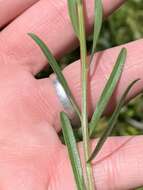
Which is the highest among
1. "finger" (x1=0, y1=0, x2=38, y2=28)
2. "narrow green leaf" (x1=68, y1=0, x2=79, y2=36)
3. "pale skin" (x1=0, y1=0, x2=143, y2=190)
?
"narrow green leaf" (x1=68, y1=0, x2=79, y2=36)

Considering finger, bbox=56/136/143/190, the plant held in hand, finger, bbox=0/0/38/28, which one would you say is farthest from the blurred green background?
the plant held in hand

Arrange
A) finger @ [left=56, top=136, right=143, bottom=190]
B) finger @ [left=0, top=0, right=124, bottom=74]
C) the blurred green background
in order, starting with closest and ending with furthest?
finger @ [left=56, top=136, right=143, bottom=190], finger @ [left=0, top=0, right=124, bottom=74], the blurred green background

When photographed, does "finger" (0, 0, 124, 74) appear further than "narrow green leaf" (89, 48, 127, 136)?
Yes

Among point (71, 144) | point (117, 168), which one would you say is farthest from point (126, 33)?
point (71, 144)

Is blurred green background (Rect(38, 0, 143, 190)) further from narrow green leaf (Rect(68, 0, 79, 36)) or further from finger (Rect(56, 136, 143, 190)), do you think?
narrow green leaf (Rect(68, 0, 79, 36))

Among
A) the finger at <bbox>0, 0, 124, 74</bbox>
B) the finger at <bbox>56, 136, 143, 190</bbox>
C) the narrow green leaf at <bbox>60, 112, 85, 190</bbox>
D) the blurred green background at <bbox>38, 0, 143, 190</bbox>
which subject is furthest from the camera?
the blurred green background at <bbox>38, 0, 143, 190</bbox>

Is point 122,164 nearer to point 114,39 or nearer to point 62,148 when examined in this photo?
point 62,148

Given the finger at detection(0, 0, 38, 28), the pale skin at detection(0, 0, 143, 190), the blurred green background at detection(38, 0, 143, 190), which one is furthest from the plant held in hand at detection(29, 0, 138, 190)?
the blurred green background at detection(38, 0, 143, 190)

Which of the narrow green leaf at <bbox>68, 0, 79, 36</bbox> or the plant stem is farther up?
the narrow green leaf at <bbox>68, 0, 79, 36</bbox>
